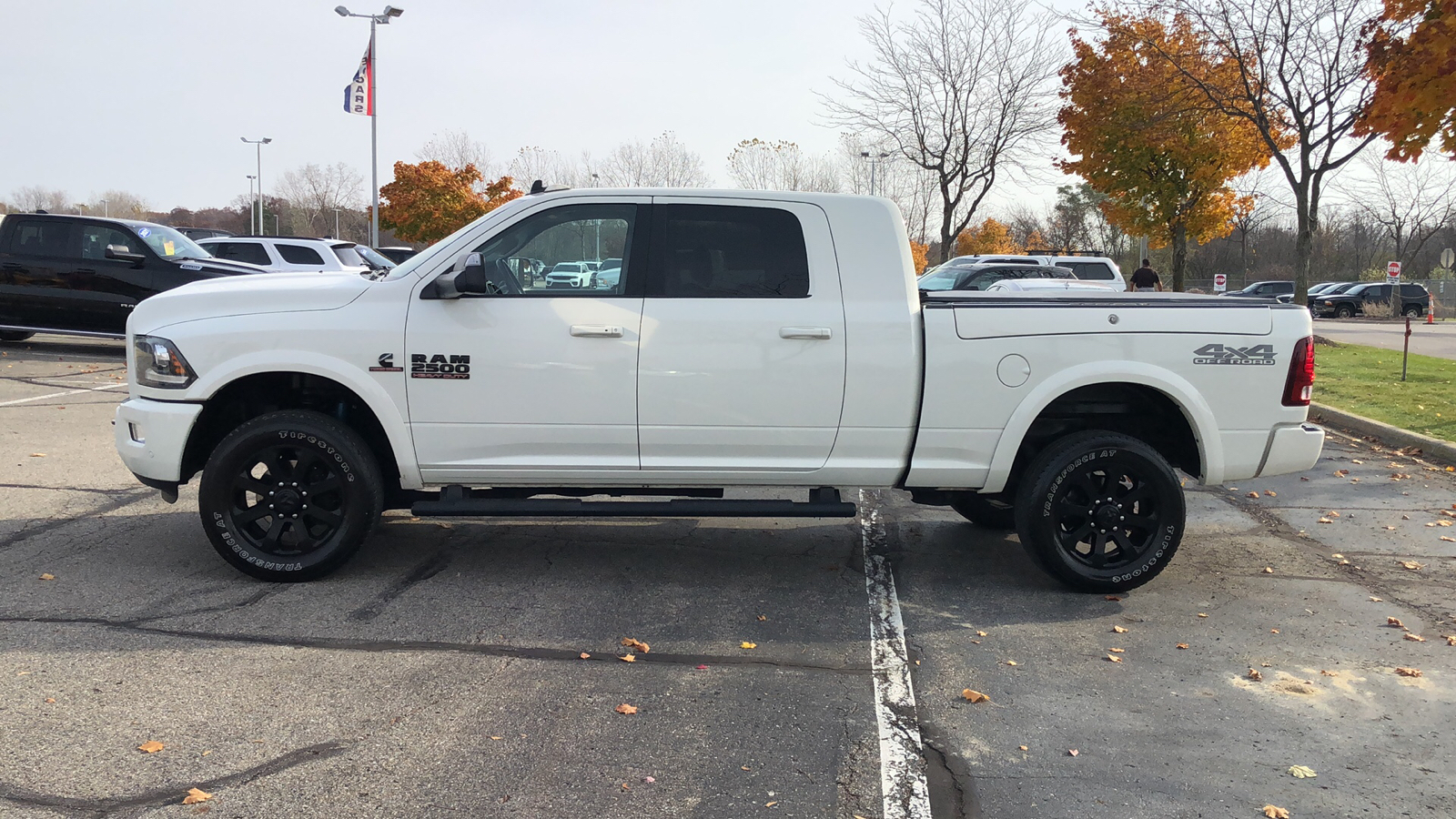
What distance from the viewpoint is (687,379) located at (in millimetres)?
5203

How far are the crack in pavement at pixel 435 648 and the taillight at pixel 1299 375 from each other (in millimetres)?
2786

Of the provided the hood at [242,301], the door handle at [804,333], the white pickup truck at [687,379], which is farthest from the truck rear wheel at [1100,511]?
the hood at [242,301]

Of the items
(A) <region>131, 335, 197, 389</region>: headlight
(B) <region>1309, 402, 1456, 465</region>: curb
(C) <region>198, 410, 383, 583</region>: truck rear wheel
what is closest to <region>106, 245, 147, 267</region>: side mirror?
(A) <region>131, 335, 197, 389</region>: headlight

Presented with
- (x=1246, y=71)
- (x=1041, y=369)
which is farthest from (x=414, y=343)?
(x=1246, y=71)

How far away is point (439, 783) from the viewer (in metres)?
3.32

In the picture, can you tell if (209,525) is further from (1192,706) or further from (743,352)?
(1192,706)

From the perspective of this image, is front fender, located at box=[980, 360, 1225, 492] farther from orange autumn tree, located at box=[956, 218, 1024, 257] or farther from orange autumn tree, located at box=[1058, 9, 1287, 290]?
orange autumn tree, located at box=[956, 218, 1024, 257]

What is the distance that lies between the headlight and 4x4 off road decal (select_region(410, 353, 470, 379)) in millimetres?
1117

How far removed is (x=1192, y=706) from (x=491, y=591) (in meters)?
3.27

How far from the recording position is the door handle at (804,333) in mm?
5180

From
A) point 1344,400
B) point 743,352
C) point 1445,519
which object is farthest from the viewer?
point 1344,400

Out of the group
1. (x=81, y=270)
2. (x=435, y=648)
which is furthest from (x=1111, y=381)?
(x=81, y=270)

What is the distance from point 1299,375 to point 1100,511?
122cm

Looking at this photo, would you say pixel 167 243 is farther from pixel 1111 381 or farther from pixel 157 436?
pixel 1111 381
